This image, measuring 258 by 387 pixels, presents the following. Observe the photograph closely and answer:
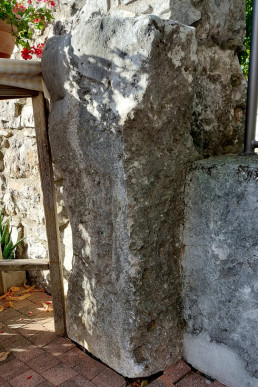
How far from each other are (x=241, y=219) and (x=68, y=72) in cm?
110

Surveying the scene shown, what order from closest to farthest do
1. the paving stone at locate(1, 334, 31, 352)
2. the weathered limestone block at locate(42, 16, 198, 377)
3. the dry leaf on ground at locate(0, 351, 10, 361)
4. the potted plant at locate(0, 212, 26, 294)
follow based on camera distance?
the weathered limestone block at locate(42, 16, 198, 377) < the dry leaf on ground at locate(0, 351, 10, 361) < the paving stone at locate(1, 334, 31, 352) < the potted plant at locate(0, 212, 26, 294)

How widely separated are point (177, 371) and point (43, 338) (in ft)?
2.98

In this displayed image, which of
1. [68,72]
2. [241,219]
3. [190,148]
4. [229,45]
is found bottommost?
[241,219]

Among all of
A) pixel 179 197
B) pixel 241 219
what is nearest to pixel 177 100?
pixel 179 197

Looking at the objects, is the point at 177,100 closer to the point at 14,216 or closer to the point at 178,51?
the point at 178,51

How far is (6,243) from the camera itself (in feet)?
10.6

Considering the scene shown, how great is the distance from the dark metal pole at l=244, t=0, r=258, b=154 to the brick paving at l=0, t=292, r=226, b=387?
4.06 ft

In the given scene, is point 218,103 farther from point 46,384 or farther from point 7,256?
point 7,256

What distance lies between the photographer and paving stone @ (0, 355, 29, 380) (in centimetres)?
212

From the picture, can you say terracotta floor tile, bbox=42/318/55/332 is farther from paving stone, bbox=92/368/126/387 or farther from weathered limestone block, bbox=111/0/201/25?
weathered limestone block, bbox=111/0/201/25

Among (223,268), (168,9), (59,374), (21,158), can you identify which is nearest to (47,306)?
(59,374)

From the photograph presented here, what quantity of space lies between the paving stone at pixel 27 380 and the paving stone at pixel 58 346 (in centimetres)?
20

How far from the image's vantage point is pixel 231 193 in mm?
1756

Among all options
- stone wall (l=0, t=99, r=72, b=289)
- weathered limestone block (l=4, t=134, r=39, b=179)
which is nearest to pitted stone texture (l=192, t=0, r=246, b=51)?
stone wall (l=0, t=99, r=72, b=289)
